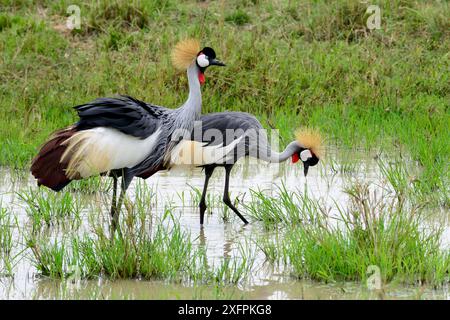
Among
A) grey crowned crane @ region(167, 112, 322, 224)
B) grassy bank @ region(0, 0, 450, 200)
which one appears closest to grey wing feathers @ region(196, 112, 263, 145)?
grey crowned crane @ region(167, 112, 322, 224)

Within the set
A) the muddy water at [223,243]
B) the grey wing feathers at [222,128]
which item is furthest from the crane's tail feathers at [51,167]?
the grey wing feathers at [222,128]

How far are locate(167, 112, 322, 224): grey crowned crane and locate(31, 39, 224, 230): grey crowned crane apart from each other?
0.32 feet

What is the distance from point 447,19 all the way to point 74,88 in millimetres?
3531

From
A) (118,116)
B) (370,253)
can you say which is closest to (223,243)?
(118,116)

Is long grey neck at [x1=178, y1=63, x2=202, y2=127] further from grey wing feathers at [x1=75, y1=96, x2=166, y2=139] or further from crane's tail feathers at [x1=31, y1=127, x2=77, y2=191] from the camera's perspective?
crane's tail feathers at [x1=31, y1=127, x2=77, y2=191]

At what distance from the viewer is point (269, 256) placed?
16.6 feet

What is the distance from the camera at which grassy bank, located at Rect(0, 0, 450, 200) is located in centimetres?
810

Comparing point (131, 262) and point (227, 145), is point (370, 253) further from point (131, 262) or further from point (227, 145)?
point (227, 145)

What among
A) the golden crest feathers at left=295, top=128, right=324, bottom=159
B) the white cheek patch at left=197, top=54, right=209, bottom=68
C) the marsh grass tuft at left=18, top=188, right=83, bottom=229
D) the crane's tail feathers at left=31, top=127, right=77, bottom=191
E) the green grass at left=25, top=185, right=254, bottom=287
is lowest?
the green grass at left=25, top=185, right=254, bottom=287

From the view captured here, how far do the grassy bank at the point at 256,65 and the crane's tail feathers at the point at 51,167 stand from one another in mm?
1503

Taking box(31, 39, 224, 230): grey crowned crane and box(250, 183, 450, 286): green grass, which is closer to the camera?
box(250, 183, 450, 286): green grass

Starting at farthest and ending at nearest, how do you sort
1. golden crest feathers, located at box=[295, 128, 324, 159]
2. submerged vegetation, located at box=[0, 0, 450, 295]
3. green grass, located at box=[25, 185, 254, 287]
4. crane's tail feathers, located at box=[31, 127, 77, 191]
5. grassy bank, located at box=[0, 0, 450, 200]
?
1. grassy bank, located at box=[0, 0, 450, 200]
2. golden crest feathers, located at box=[295, 128, 324, 159]
3. crane's tail feathers, located at box=[31, 127, 77, 191]
4. submerged vegetation, located at box=[0, 0, 450, 295]
5. green grass, located at box=[25, 185, 254, 287]

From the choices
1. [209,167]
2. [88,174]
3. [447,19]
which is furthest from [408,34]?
[88,174]

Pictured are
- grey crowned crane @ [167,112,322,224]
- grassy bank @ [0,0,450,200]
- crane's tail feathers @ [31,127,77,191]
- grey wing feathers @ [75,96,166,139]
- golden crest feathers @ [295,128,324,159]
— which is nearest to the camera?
crane's tail feathers @ [31,127,77,191]
